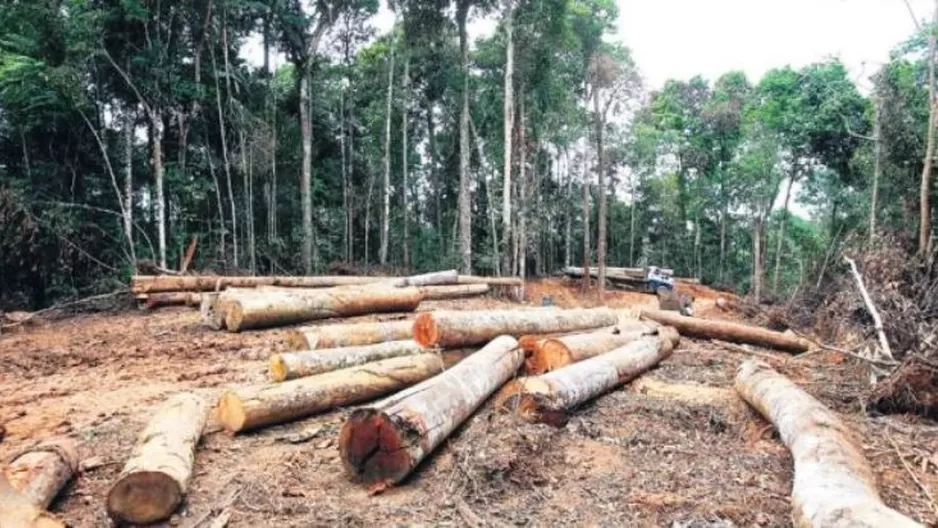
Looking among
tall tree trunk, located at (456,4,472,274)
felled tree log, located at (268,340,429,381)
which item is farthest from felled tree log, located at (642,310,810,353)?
tall tree trunk, located at (456,4,472,274)

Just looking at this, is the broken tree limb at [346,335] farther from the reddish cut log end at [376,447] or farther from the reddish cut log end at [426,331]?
the reddish cut log end at [376,447]

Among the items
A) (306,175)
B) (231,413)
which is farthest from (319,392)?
(306,175)

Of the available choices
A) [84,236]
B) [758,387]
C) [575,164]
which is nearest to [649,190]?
[575,164]

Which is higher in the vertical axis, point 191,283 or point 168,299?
point 191,283

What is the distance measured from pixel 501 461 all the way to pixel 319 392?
1.87 m

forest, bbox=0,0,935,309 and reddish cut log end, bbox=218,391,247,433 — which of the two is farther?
forest, bbox=0,0,935,309

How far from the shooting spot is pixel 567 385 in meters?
5.65

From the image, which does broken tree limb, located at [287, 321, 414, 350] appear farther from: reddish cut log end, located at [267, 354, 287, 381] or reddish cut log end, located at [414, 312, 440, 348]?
reddish cut log end, located at [267, 354, 287, 381]

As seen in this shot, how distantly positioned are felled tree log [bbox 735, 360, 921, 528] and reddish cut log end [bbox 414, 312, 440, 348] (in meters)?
3.26

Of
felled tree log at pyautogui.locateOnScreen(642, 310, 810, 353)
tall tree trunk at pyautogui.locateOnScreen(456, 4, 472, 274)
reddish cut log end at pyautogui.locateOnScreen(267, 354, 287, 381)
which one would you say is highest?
tall tree trunk at pyautogui.locateOnScreen(456, 4, 472, 274)

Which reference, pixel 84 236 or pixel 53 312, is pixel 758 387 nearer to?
pixel 53 312

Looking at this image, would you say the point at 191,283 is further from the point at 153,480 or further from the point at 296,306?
the point at 153,480

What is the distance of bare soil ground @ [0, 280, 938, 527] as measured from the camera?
376 cm

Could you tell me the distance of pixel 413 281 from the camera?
14.6 metres
